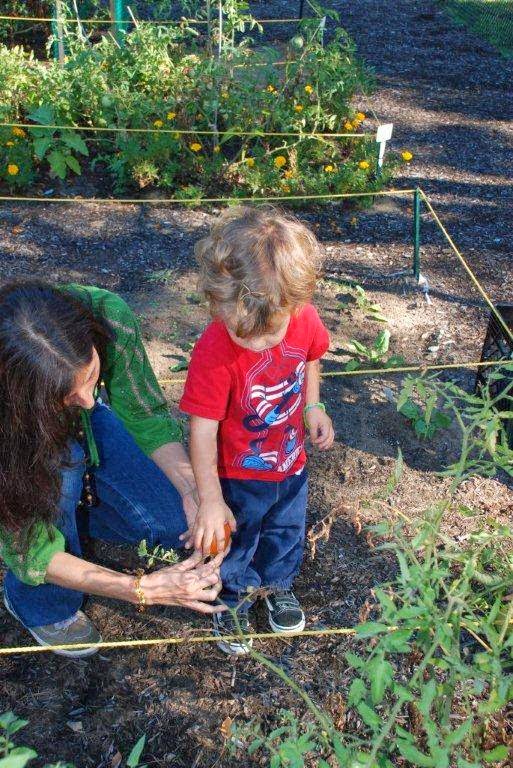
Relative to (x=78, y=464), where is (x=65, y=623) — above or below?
below

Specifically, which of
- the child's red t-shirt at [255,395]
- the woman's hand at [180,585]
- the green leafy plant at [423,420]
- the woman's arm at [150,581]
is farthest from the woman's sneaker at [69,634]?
the green leafy plant at [423,420]

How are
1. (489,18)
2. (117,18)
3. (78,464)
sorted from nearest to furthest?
(78,464), (117,18), (489,18)

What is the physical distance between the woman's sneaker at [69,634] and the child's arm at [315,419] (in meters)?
0.77

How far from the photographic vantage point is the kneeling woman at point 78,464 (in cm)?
151

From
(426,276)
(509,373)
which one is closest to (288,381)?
(509,373)

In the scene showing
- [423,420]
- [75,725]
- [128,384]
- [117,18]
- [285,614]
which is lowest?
[75,725]

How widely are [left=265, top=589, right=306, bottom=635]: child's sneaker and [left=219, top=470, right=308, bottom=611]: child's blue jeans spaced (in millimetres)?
36

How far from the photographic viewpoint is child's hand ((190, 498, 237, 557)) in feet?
5.71

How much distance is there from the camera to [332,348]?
3.10 metres

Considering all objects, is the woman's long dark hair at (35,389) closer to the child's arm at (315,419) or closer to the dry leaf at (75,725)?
the dry leaf at (75,725)

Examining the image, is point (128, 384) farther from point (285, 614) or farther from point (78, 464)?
point (285, 614)

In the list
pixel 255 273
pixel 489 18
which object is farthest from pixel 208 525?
pixel 489 18

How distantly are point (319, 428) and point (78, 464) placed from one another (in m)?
0.63

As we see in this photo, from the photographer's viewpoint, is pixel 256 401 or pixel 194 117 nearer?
pixel 256 401
